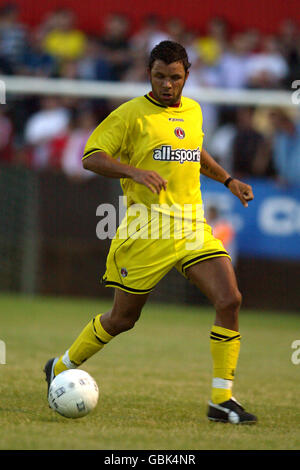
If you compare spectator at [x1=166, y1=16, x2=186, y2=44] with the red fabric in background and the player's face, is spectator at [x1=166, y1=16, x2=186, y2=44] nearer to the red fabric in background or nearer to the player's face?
the red fabric in background

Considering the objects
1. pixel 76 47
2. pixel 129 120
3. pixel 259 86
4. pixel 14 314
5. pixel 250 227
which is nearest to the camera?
pixel 129 120

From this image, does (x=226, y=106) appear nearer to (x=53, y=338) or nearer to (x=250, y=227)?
(x=250, y=227)

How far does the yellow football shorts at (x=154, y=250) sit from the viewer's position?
6.57 meters

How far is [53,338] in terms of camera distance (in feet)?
35.4

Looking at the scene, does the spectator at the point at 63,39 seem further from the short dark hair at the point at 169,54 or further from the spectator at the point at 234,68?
the short dark hair at the point at 169,54

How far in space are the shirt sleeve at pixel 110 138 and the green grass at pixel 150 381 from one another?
1823 millimetres

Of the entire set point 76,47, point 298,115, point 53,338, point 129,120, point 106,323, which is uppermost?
point 76,47

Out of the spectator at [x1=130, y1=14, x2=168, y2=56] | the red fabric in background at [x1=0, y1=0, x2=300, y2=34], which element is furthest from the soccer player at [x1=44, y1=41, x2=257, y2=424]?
the red fabric in background at [x1=0, y1=0, x2=300, y2=34]

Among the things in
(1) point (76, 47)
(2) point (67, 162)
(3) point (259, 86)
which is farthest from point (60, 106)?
(3) point (259, 86)

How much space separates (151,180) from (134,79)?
9.53 m

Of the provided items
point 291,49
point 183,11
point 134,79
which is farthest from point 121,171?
point 183,11

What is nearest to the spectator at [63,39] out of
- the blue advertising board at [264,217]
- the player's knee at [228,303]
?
the blue advertising board at [264,217]

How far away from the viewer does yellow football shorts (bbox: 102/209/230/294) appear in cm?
657

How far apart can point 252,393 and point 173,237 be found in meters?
1.86
